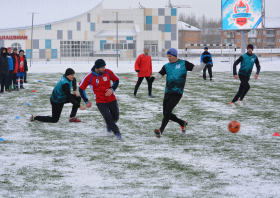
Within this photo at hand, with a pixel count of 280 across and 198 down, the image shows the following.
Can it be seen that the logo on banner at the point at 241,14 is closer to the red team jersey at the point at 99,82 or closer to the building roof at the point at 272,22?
the red team jersey at the point at 99,82

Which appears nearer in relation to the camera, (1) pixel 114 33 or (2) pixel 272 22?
(1) pixel 114 33

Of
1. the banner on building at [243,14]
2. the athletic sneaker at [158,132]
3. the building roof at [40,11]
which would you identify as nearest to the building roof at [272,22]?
the building roof at [40,11]

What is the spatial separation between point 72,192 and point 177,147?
2.61m

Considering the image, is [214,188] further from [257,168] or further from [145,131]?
[145,131]

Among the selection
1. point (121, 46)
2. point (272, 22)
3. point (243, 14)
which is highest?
point (272, 22)

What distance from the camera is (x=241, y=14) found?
31.4 metres

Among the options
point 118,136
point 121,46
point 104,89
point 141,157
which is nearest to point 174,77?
point 104,89

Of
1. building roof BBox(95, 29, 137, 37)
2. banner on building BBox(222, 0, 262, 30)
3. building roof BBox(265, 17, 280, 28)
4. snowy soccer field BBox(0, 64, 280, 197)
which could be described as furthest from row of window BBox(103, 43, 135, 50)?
building roof BBox(265, 17, 280, 28)

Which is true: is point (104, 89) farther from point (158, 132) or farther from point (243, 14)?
point (243, 14)

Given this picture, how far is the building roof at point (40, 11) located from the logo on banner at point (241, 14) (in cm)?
2937

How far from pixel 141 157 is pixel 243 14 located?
28254mm

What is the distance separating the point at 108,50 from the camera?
2004 inches

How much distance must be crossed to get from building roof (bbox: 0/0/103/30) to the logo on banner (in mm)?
29373

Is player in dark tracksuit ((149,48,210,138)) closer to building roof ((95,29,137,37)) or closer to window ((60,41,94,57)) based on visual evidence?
building roof ((95,29,137,37))
